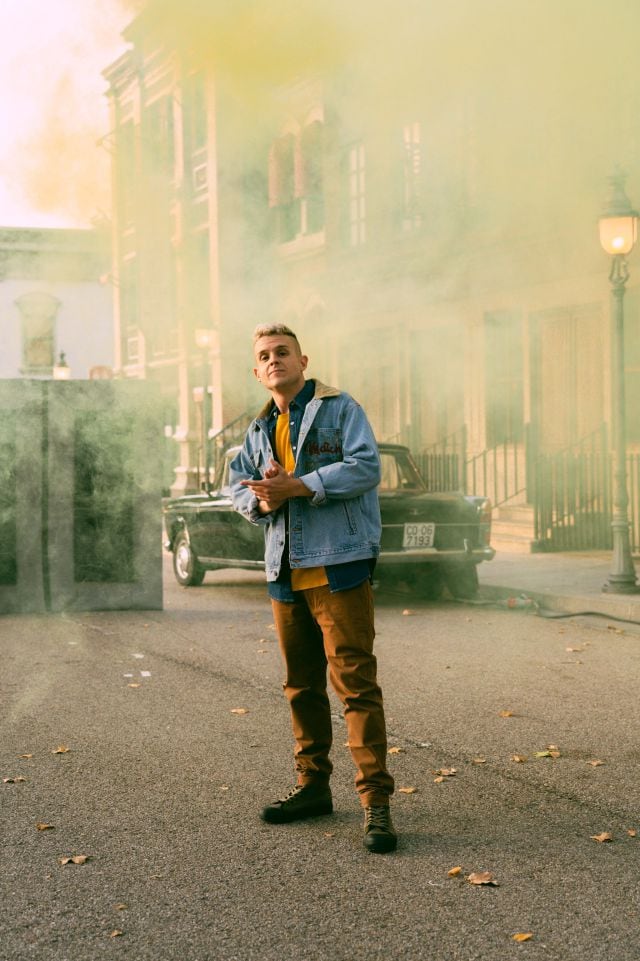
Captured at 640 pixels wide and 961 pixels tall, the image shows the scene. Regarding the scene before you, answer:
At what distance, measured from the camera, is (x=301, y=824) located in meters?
3.95

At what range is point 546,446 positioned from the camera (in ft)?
50.5

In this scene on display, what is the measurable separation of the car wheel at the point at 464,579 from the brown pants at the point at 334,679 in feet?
20.0

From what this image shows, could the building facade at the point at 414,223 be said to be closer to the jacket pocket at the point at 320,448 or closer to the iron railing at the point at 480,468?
the iron railing at the point at 480,468

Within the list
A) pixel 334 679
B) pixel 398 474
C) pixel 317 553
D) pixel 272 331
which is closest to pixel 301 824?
pixel 334 679

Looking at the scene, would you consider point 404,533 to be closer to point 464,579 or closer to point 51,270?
point 464,579

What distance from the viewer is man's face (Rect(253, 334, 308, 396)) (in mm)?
3979

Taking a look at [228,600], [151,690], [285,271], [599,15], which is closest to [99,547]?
[228,600]

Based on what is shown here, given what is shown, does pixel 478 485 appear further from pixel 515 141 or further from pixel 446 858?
pixel 446 858

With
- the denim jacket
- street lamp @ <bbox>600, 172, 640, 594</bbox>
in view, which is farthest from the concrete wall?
the denim jacket

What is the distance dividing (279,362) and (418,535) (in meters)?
5.59

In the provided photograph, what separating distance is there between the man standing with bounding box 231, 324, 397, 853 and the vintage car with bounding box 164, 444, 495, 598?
512 centimetres

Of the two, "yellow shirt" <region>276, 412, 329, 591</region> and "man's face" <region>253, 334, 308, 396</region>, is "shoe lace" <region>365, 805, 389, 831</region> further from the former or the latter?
"man's face" <region>253, 334, 308, 396</region>

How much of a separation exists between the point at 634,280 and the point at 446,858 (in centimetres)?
1120

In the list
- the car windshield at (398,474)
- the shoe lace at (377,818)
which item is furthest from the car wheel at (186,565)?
the shoe lace at (377,818)
